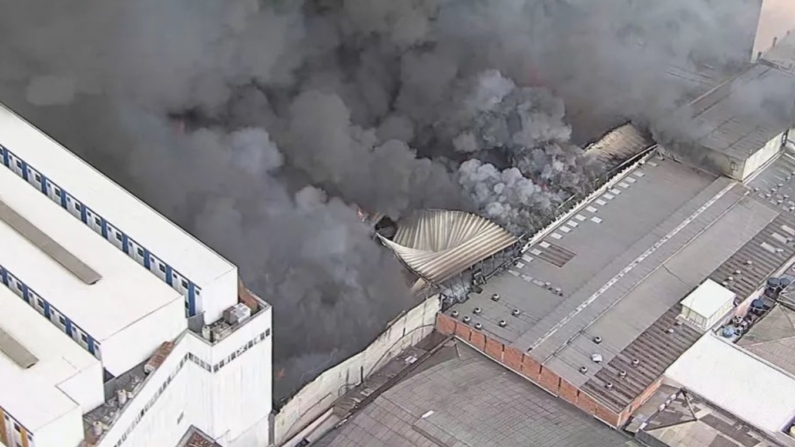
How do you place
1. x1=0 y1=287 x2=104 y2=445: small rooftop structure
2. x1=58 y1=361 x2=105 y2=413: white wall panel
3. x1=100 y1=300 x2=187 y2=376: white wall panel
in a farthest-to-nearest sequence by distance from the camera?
x1=100 y1=300 x2=187 y2=376: white wall panel → x1=58 y1=361 x2=105 y2=413: white wall panel → x1=0 y1=287 x2=104 y2=445: small rooftop structure

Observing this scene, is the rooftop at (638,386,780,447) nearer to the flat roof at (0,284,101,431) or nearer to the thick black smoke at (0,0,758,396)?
the thick black smoke at (0,0,758,396)

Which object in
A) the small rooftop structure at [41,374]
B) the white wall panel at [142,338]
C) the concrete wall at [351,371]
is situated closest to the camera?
the small rooftop structure at [41,374]

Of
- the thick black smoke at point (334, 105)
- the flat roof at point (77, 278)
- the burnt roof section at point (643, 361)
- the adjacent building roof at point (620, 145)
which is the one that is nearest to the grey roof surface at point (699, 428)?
the burnt roof section at point (643, 361)

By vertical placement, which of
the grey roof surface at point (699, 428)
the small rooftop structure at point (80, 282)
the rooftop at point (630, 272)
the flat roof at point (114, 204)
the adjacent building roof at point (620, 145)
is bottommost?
the grey roof surface at point (699, 428)

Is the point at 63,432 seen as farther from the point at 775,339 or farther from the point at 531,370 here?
the point at 775,339

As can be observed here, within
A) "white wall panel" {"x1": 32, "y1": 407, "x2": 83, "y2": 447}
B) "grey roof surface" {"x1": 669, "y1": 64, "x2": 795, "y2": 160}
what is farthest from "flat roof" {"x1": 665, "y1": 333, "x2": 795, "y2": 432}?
"white wall panel" {"x1": 32, "y1": 407, "x2": 83, "y2": 447}

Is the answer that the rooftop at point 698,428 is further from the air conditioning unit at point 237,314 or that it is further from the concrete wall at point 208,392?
the air conditioning unit at point 237,314
